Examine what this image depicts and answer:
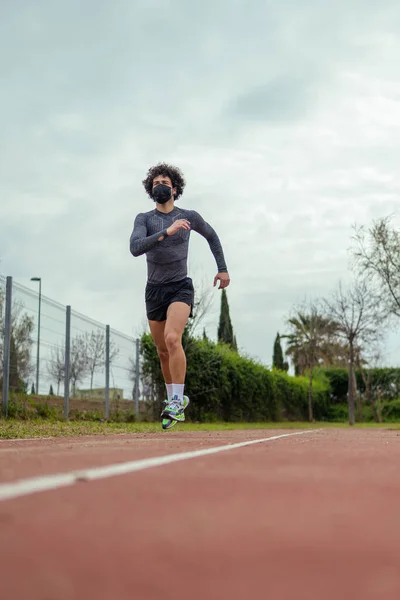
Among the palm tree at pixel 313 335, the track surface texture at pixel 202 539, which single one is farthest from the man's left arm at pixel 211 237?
the palm tree at pixel 313 335

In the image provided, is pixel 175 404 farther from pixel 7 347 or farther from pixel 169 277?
pixel 7 347

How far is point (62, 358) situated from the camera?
644 inches

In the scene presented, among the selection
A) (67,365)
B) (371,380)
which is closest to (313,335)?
(371,380)

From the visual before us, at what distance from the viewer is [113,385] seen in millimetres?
19781

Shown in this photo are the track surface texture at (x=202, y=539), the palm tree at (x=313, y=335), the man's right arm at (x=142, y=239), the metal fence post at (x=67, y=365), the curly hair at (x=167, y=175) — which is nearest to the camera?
the track surface texture at (x=202, y=539)

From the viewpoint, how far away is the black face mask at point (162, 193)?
7.98 metres

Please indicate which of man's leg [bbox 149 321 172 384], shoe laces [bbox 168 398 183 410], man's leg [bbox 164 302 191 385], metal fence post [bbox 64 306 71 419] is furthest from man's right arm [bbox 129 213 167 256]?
metal fence post [bbox 64 306 71 419]

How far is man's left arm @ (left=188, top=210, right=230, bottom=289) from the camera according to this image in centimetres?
830

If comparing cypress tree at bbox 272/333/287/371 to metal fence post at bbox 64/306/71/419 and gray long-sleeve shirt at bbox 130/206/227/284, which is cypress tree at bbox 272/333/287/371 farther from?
gray long-sleeve shirt at bbox 130/206/227/284

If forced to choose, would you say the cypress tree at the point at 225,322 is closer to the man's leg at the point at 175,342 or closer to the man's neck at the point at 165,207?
the man's neck at the point at 165,207

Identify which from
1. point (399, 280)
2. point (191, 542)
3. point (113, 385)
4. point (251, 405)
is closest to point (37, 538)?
point (191, 542)

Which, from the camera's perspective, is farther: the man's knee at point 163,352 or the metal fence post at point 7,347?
the metal fence post at point 7,347

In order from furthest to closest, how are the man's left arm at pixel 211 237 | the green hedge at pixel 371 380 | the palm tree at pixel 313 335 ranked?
the green hedge at pixel 371 380 < the palm tree at pixel 313 335 < the man's left arm at pixel 211 237

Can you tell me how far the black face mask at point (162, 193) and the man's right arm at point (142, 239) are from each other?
362 mm
